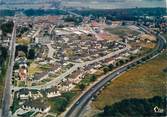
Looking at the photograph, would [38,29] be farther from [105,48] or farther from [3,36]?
[105,48]

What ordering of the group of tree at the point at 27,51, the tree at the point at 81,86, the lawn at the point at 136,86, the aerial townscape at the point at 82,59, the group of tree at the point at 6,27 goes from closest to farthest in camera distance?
the aerial townscape at the point at 82,59
the lawn at the point at 136,86
the tree at the point at 81,86
the group of tree at the point at 27,51
the group of tree at the point at 6,27

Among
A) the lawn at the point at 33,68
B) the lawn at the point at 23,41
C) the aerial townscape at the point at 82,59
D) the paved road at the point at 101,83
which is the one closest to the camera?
the paved road at the point at 101,83

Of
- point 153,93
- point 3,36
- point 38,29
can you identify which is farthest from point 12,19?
point 153,93

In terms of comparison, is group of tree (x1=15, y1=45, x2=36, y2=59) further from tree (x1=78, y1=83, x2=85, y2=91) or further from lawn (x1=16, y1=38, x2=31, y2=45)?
tree (x1=78, y1=83, x2=85, y2=91)

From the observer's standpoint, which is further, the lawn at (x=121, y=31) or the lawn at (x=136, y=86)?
the lawn at (x=121, y=31)

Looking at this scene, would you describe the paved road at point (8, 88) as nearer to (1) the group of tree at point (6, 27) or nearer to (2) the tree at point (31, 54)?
(2) the tree at point (31, 54)

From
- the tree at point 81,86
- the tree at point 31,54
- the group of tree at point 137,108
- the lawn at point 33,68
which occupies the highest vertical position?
the tree at point 31,54

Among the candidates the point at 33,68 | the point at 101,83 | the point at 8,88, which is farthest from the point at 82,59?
the point at 8,88

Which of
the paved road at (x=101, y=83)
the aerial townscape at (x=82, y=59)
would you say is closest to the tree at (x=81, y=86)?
the aerial townscape at (x=82, y=59)
